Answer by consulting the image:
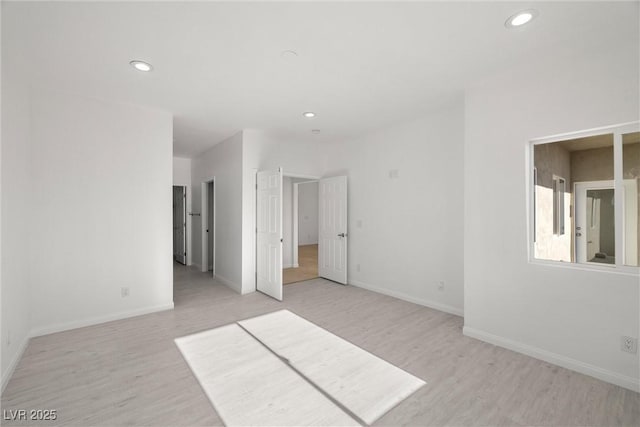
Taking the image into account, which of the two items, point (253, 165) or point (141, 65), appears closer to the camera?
point (141, 65)

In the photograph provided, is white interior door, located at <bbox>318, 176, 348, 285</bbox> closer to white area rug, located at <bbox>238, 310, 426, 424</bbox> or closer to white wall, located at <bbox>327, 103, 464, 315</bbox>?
white wall, located at <bbox>327, 103, 464, 315</bbox>

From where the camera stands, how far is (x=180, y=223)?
7395mm

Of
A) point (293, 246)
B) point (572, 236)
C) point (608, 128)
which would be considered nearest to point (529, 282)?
point (572, 236)

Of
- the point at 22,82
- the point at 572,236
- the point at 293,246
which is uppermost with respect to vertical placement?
the point at 22,82

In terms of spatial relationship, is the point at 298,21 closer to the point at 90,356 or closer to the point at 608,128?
the point at 608,128

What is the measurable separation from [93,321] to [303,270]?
13.1 feet

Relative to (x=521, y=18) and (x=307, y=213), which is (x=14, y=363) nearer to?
(x=521, y=18)

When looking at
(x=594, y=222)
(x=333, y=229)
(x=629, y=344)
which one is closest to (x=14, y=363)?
(x=333, y=229)

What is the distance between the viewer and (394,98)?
11.1 feet

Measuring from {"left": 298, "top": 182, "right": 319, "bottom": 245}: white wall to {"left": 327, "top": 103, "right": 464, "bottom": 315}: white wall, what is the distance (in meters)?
5.34

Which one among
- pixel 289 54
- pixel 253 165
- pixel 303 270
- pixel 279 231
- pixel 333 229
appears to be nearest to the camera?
pixel 289 54

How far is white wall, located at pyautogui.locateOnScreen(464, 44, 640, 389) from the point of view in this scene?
2.22 m

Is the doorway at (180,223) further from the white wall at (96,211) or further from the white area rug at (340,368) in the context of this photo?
the white area rug at (340,368)

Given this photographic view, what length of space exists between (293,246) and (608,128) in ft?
18.8
